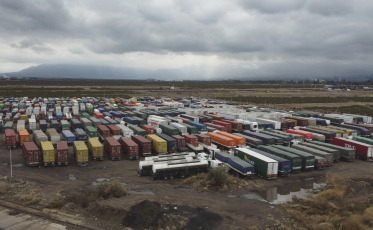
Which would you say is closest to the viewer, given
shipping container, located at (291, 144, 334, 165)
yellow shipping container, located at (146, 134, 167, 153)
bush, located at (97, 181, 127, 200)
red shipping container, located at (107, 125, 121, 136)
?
bush, located at (97, 181, 127, 200)

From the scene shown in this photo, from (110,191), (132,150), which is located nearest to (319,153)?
(132,150)

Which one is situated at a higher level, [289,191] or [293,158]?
[293,158]

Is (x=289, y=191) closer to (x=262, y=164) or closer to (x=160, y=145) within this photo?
(x=262, y=164)

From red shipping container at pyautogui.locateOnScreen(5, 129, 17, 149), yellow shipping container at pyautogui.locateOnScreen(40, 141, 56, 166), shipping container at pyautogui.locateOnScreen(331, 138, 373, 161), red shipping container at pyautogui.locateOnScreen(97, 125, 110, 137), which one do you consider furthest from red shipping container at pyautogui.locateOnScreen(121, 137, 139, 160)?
shipping container at pyautogui.locateOnScreen(331, 138, 373, 161)

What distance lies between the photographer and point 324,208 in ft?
76.0

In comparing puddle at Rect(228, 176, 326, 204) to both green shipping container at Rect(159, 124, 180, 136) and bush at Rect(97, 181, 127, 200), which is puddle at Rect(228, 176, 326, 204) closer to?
bush at Rect(97, 181, 127, 200)

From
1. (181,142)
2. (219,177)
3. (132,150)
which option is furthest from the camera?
(181,142)

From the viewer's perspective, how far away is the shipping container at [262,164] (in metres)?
29.9

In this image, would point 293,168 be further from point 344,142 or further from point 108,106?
point 108,106

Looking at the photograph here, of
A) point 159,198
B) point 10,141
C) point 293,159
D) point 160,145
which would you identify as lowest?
point 159,198

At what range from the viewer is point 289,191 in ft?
90.2

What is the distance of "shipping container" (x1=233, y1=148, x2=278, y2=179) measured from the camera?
29.9 metres

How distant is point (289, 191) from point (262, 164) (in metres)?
4.08

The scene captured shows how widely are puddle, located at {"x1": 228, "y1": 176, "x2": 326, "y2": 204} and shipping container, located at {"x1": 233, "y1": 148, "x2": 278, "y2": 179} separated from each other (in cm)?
183
